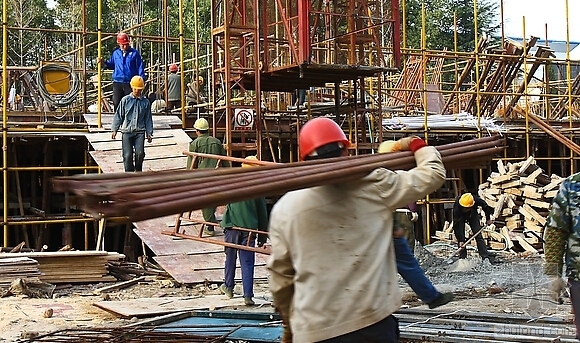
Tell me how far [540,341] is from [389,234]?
11.3ft

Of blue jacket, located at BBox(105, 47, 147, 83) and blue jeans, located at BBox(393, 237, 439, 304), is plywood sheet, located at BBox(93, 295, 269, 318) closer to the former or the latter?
blue jeans, located at BBox(393, 237, 439, 304)

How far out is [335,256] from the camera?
169 inches

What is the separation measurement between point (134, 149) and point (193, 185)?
10.9 m

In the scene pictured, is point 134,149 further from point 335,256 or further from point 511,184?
point 335,256

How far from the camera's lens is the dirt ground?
9648 mm

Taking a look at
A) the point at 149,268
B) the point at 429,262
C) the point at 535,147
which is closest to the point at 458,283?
the point at 429,262

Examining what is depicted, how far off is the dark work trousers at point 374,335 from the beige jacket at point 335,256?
0.08ft

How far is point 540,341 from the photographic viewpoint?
7.32 m

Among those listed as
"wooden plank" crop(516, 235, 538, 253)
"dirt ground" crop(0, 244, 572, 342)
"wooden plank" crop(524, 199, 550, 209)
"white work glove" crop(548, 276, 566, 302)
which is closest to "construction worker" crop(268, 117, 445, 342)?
"white work glove" crop(548, 276, 566, 302)

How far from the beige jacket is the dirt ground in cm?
506

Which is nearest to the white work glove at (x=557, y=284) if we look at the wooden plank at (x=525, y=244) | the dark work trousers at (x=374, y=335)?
the dark work trousers at (x=374, y=335)

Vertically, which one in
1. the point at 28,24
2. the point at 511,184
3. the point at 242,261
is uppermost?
the point at 28,24

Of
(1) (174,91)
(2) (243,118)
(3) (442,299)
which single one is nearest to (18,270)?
(2) (243,118)

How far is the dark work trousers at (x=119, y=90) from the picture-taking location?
15.7 meters
